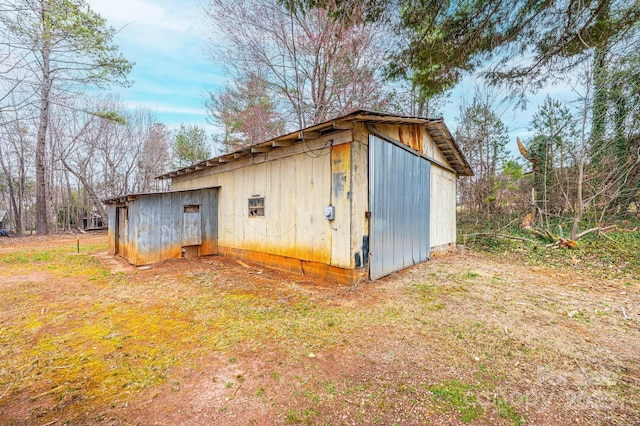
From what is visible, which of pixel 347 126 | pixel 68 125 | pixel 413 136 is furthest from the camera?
pixel 68 125

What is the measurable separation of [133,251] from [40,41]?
4192mm

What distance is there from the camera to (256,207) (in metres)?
6.32

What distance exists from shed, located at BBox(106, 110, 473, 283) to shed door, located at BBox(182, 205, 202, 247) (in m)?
0.03

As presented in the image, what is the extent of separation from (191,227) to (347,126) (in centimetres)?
505

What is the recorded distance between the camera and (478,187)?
10.7 m

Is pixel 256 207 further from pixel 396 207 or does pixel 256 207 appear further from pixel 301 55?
pixel 301 55

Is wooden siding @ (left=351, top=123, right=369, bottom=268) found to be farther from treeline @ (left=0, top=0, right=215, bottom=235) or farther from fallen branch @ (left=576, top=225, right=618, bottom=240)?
fallen branch @ (left=576, top=225, right=618, bottom=240)

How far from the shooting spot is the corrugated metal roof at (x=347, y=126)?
4305mm

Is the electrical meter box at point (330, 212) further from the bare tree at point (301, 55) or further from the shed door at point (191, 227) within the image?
the bare tree at point (301, 55)

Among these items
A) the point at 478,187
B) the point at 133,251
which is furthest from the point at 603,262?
the point at 133,251

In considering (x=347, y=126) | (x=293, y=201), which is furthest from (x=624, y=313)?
(x=293, y=201)

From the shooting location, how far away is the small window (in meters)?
6.20

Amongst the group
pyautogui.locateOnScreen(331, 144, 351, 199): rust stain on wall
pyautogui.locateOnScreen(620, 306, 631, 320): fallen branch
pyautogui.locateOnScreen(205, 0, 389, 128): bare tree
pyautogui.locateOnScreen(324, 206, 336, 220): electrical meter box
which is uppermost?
pyautogui.locateOnScreen(205, 0, 389, 128): bare tree

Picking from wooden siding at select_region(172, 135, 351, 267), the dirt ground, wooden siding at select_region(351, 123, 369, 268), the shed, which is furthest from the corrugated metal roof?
the dirt ground
